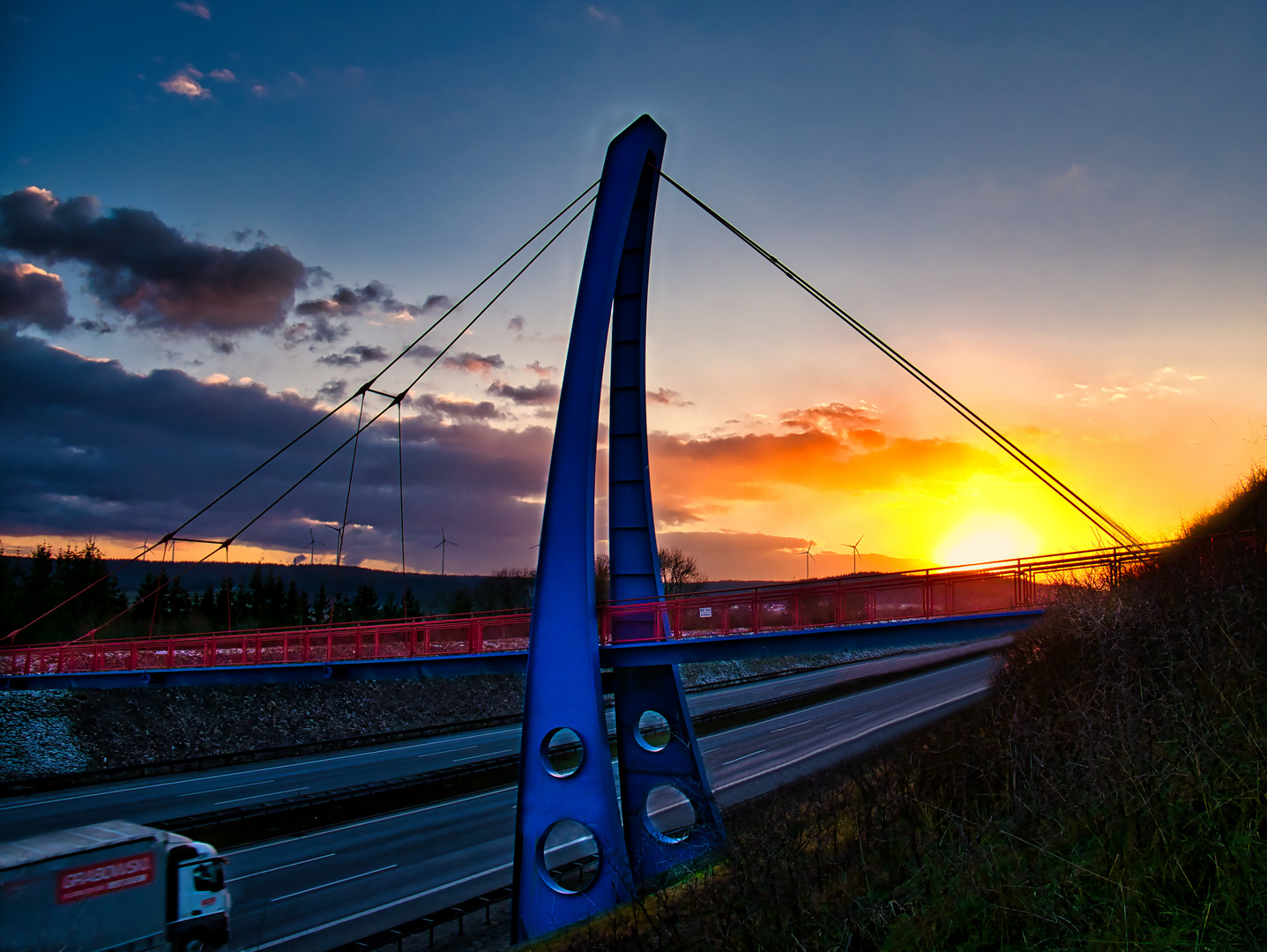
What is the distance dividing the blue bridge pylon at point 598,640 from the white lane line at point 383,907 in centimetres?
200

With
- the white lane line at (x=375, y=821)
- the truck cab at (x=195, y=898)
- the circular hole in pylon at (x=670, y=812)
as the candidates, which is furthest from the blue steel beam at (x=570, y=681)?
the white lane line at (x=375, y=821)

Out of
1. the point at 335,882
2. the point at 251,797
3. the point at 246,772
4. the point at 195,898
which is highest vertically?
the point at 195,898

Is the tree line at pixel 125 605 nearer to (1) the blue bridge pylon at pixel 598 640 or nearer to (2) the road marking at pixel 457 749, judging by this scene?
(2) the road marking at pixel 457 749

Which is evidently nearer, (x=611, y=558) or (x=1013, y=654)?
(x=1013, y=654)

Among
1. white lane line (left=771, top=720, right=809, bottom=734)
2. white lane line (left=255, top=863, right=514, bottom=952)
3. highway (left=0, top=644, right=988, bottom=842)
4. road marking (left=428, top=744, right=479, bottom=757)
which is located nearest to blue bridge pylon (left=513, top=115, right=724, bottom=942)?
white lane line (left=255, top=863, right=514, bottom=952)

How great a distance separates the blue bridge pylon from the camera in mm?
16281

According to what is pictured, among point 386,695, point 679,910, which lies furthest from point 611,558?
point 386,695

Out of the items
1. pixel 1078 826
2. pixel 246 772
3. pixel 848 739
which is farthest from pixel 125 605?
pixel 1078 826

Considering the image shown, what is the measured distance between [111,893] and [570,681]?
365 inches

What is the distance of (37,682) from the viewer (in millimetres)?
31500

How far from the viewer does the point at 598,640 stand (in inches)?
679

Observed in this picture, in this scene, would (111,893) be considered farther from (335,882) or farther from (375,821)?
(375,821)

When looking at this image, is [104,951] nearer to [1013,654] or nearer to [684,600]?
[684,600]

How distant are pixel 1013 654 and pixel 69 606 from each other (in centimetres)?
8066
